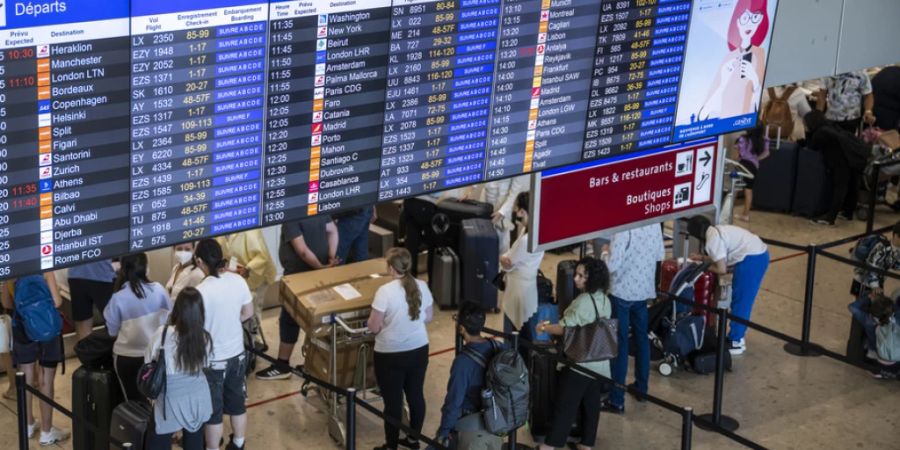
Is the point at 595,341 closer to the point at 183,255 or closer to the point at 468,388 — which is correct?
the point at 468,388

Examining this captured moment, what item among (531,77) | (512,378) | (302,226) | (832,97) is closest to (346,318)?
(302,226)

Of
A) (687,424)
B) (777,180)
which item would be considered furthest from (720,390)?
(777,180)

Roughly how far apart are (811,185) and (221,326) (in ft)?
29.2

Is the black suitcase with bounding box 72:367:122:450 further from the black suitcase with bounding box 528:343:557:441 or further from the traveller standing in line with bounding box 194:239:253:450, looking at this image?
the black suitcase with bounding box 528:343:557:441

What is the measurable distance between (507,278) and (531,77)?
13.4 feet

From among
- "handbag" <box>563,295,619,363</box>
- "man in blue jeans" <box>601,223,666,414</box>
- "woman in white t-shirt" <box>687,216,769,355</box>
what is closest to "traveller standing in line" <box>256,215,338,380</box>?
"man in blue jeans" <box>601,223,666,414</box>

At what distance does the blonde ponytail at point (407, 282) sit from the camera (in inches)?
335

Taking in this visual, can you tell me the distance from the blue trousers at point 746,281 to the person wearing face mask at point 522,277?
6.06ft

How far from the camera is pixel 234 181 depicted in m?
5.24

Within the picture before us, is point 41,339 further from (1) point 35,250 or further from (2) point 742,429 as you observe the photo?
(2) point 742,429

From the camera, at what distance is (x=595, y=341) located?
28.1 ft

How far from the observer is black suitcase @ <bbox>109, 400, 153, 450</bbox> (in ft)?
25.8

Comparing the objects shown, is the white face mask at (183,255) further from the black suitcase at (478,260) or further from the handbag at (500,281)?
the black suitcase at (478,260)

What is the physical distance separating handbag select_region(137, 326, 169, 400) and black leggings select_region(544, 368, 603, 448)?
2.63 metres
